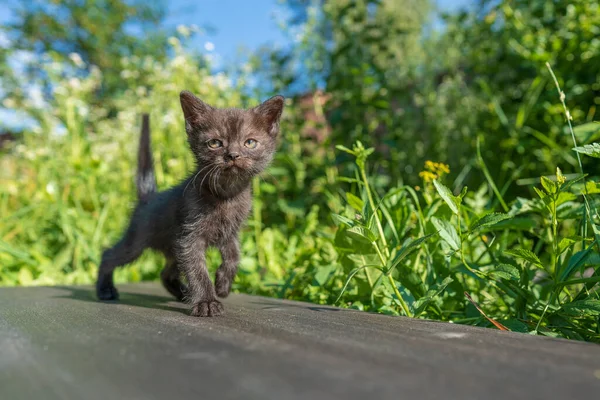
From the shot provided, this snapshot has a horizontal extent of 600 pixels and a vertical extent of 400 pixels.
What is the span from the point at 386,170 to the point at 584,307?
2.92 metres

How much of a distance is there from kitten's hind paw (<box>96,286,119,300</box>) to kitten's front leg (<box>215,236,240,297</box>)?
53 centimetres

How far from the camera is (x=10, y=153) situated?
7227mm

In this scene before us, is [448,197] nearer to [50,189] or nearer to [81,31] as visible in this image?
[50,189]

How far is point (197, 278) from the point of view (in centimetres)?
185

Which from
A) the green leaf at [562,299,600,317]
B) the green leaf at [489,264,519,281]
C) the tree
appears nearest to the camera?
the green leaf at [562,299,600,317]

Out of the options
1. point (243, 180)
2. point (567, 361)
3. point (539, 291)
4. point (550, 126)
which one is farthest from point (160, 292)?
point (550, 126)

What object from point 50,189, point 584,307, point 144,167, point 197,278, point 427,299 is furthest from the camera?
point 50,189

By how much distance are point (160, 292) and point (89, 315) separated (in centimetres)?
114

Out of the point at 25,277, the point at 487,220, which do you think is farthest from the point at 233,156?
the point at 25,277

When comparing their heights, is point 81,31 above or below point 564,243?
above

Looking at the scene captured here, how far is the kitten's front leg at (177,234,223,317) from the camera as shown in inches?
65.3

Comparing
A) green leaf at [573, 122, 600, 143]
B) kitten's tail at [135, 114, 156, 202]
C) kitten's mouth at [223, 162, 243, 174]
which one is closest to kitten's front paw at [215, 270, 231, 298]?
kitten's mouth at [223, 162, 243, 174]

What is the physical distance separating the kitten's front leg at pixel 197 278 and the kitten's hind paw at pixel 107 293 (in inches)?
19.8

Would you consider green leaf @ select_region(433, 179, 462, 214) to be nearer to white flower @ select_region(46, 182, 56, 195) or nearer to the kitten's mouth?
the kitten's mouth
